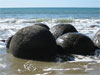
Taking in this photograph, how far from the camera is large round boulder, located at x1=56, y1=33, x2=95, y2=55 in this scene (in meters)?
9.38

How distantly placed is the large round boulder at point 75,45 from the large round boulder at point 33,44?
0.77 meters

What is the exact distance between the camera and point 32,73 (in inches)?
262

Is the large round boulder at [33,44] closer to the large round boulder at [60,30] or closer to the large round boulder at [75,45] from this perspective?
the large round boulder at [75,45]

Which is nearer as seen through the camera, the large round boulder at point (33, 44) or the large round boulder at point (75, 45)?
the large round boulder at point (33, 44)

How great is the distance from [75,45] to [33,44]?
6.15 feet

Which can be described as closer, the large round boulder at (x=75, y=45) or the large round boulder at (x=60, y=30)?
the large round boulder at (x=75, y=45)

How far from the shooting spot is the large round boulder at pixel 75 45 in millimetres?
9375

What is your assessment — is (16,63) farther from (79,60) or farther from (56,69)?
(79,60)

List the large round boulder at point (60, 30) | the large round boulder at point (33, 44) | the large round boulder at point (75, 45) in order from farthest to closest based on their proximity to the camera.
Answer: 1. the large round boulder at point (60, 30)
2. the large round boulder at point (75, 45)
3. the large round boulder at point (33, 44)

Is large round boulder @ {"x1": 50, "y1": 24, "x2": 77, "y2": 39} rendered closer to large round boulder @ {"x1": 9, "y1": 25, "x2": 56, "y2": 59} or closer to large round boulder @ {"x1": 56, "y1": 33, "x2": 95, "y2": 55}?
large round boulder @ {"x1": 56, "y1": 33, "x2": 95, "y2": 55}

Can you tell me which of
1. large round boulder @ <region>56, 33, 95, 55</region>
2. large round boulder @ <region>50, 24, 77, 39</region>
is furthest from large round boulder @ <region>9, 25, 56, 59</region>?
large round boulder @ <region>50, 24, 77, 39</region>

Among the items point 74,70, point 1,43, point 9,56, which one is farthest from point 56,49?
point 1,43

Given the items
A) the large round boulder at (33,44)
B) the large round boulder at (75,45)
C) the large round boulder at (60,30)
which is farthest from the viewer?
the large round boulder at (60,30)

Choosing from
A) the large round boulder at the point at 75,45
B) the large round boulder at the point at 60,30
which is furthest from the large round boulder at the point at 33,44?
the large round boulder at the point at 60,30
